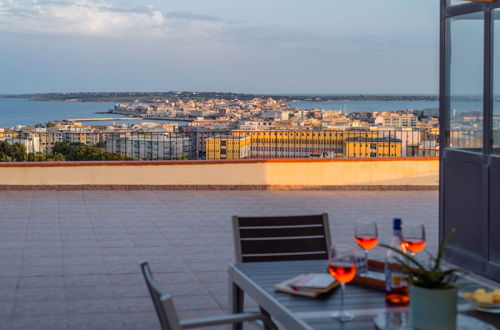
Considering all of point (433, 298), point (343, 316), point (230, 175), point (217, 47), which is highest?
point (217, 47)

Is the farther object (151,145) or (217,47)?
(217,47)

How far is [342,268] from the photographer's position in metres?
2.13


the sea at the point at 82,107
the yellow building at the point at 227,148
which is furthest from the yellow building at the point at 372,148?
the yellow building at the point at 227,148

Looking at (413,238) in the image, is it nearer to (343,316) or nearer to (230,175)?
(343,316)

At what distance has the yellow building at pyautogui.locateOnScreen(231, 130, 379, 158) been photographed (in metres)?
11.1

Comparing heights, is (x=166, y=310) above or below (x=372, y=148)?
below

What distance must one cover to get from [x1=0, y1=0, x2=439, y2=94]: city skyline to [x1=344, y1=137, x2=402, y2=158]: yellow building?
5.01 m

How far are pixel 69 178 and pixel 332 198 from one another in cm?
365

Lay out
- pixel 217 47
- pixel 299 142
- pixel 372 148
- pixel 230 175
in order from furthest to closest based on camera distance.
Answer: pixel 217 47
pixel 299 142
pixel 372 148
pixel 230 175

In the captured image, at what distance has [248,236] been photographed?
3223 mm

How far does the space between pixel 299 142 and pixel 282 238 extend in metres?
8.25

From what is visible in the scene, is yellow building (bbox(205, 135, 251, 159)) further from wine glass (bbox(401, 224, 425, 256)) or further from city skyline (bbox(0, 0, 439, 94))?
wine glass (bbox(401, 224, 425, 256))

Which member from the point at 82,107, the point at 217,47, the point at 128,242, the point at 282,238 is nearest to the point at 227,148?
the point at 128,242

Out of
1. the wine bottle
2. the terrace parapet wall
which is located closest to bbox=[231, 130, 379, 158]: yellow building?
the terrace parapet wall
